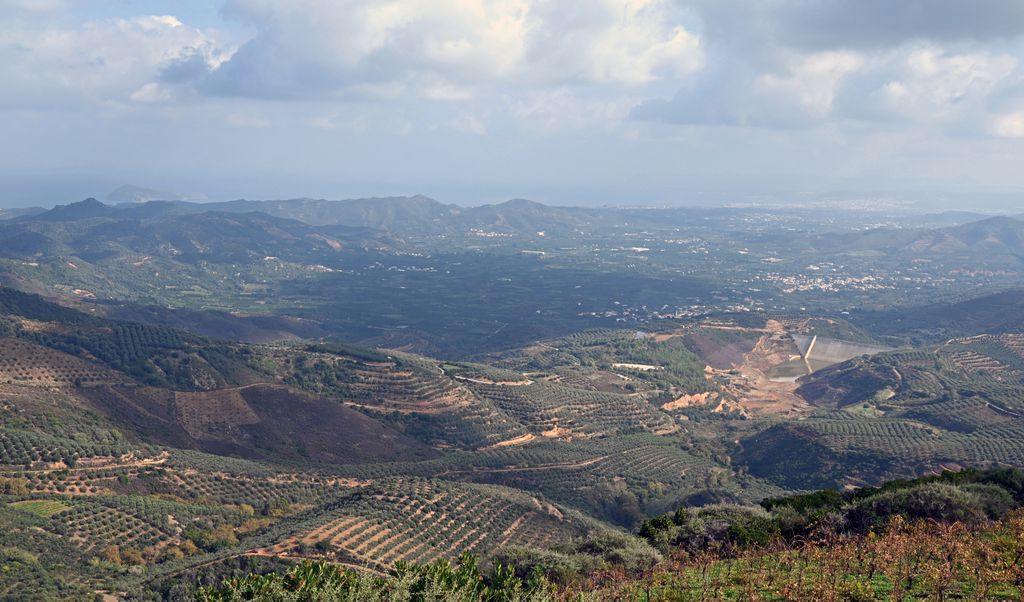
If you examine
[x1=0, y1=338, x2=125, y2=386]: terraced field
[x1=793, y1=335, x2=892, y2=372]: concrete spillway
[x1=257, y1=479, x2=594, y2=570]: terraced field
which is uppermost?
[x1=0, y1=338, x2=125, y2=386]: terraced field

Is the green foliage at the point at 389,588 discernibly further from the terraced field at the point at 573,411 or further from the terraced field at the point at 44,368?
the terraced field at the point at 573,411

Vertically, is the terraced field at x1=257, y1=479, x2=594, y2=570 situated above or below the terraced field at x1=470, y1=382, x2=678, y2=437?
above

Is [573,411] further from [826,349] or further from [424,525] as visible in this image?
[826,349]

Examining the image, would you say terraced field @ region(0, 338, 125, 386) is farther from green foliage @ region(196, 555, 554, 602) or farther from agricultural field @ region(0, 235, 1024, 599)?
green foliage @ region(196, 555, 554, 602)

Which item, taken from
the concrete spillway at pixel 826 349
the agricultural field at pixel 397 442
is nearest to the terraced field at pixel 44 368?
the agricultural field at pixel 397 442

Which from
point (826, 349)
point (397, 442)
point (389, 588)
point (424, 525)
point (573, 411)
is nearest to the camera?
point (389, 588)

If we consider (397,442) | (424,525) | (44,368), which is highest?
(44,368)

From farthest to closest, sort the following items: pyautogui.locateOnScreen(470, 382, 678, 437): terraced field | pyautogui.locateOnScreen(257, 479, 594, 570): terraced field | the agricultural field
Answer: pyautogui.locateOnScreen(470, 382, 678, 437): terraced field → the agricultural field → pyautogui.locateOnScreen(257, 479, 594, 570): terraced field

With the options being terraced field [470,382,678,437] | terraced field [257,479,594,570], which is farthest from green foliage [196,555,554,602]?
terraced field [470,382,678,437]

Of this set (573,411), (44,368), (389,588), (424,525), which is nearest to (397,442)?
(573,411)

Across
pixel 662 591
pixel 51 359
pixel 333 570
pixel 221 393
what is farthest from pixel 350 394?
pixel 662 591

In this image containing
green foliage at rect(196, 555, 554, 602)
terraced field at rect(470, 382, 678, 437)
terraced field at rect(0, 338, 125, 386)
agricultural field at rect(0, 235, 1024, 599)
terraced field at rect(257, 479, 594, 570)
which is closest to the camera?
green foliage at rect(196, 555, 554, 602)
